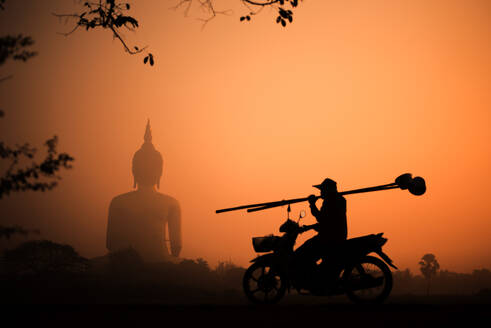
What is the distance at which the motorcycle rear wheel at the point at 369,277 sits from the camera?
704 centimetres

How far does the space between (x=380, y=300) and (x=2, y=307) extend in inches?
226

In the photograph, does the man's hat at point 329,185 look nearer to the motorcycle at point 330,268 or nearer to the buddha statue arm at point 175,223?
the motorcycle at point 330,268

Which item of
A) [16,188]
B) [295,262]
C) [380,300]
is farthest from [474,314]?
[16,188]

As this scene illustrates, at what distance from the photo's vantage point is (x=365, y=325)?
5.21 metres

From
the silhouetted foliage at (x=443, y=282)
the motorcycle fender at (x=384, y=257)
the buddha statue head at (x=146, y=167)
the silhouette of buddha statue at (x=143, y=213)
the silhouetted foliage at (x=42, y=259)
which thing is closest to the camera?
the motorcycle fender at (x=384, y=257)

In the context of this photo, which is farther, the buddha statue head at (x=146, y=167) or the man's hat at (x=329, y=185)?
the buddha statue head at (x=146, y=167)

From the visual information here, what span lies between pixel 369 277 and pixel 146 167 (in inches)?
2032

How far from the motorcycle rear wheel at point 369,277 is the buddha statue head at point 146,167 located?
2022 inches

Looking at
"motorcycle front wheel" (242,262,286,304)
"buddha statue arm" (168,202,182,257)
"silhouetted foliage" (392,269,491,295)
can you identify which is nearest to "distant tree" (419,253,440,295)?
"silhouetted foliage" (392,269,491,295)

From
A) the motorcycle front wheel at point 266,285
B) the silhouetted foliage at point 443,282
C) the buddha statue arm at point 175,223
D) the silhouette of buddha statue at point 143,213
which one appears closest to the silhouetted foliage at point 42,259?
the silhouette of buddha statue at point 143,213

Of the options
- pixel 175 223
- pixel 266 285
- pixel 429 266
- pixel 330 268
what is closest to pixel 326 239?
pixel 330 268

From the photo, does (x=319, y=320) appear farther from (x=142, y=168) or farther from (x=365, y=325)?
(x=142, y=168)

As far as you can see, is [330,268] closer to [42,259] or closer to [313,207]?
[313,207]

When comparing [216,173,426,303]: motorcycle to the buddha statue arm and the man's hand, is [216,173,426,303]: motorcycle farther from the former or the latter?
the buddha statue arm
